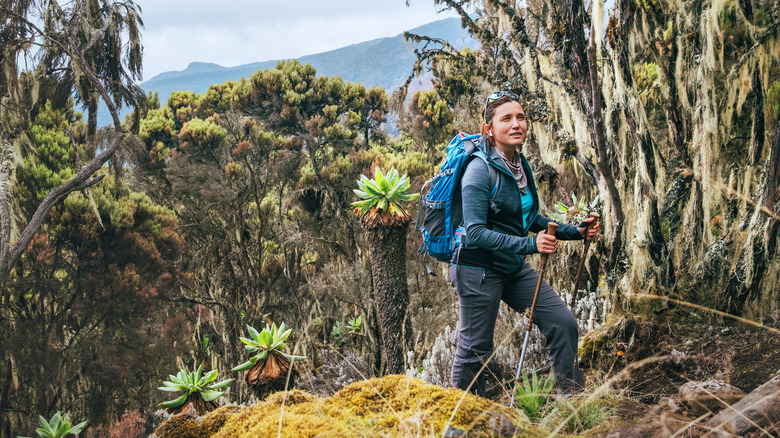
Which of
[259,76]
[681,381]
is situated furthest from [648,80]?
[259,76]

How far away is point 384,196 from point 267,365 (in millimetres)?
2470

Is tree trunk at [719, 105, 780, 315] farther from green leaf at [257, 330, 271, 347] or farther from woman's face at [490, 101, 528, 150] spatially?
green leaf at [257, 330, 271, 347]

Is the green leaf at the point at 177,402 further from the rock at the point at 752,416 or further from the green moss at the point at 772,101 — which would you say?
the green moss at the point at 772,101

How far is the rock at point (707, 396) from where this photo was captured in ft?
6.34

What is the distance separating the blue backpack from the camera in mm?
2311

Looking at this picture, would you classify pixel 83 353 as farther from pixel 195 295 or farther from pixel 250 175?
pixel 250 175

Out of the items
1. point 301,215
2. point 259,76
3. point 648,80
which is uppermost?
point 259,76

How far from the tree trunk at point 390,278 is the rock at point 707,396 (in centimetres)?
315

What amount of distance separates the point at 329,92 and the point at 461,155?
18.0m

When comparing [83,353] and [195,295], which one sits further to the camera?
[195,295]

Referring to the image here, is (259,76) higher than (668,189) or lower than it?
higher

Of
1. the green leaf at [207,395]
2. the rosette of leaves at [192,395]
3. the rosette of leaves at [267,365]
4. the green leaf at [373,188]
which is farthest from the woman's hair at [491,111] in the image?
the green leaf at [373,188]

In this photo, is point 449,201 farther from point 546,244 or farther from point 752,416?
point 752,416

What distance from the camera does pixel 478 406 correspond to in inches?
61.4
